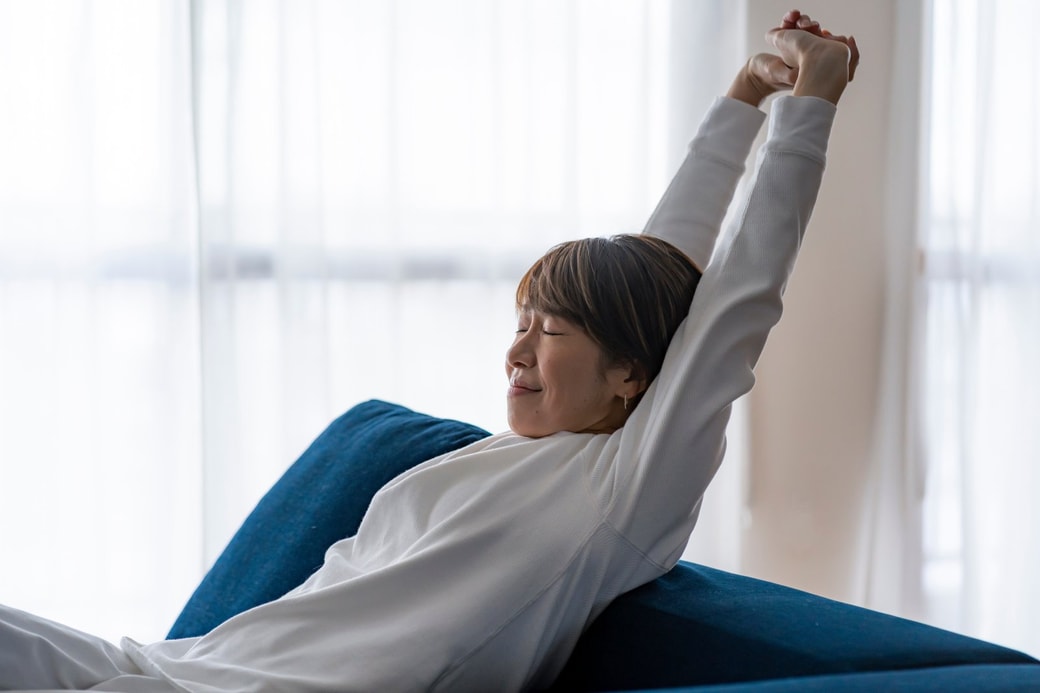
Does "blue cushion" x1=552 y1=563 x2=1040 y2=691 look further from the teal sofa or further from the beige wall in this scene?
the beige wall

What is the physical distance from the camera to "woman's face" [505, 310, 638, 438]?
1.19m

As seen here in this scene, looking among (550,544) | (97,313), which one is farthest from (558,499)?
(97,313)

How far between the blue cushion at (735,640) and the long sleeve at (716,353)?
0.07 metres

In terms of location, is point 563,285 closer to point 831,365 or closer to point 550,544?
point 550,544

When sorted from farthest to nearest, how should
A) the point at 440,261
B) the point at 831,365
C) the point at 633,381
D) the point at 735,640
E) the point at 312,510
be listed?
1. the point at 831,365
2. the point at 440,261
3. the point at 312,510
4. the point at 633,381
5. the point at 735,640

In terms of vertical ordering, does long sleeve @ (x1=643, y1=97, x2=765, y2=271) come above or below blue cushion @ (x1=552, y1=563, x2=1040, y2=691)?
above

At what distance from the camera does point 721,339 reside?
107 cm

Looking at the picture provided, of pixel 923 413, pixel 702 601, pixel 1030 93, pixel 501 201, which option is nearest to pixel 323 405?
pixel 501 201

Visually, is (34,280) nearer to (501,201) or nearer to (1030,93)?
(501,201)

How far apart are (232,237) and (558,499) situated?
5.73 ft

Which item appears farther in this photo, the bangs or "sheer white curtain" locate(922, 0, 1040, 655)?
"sheer white curtain" locate(922, 0, 1040, 655)

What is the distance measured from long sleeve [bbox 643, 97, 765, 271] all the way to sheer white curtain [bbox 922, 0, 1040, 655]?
67.7 inches

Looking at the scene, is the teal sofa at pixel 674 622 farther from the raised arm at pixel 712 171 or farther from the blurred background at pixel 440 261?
the blurred background at pixel 440 261

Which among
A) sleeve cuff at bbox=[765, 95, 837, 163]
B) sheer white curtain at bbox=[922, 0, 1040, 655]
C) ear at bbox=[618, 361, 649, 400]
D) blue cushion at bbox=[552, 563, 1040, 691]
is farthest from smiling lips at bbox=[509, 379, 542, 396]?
sheer white curtain at bbox=[922, 0, 1040, 655]
